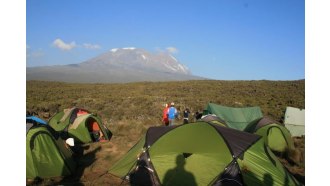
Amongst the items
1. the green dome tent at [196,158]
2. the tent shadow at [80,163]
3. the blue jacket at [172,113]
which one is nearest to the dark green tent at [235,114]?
the blue jacket at [172,113]

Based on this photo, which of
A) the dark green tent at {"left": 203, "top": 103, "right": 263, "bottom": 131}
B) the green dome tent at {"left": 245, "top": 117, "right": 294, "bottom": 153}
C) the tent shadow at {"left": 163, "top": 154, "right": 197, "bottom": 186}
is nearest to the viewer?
the tent shadow at {"left": 163, "top": 154, "right": 197, "bottom": 186}

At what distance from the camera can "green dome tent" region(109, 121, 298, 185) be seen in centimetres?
723

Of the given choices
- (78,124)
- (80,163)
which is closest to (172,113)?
(78,124)

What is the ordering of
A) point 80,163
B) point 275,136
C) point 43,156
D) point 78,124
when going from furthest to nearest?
point 78,124, point 275,136, point 80,163, point 43,156

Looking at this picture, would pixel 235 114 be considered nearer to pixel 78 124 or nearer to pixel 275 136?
pixel 275 136

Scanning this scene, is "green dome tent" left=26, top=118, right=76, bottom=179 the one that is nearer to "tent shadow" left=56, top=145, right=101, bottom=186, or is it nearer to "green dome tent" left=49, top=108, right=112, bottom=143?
"tent shadow" left=56, top=145, right=101, bottom=186

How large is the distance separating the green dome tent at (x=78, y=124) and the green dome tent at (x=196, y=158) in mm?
5414

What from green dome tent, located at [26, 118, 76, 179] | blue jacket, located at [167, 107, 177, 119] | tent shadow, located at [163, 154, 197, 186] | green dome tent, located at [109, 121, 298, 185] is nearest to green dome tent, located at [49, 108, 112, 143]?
blue jacket, located at [167, 107, 177, 119]

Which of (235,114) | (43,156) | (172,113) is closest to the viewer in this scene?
(43,156)

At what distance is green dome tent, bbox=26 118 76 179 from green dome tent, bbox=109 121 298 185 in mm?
1823

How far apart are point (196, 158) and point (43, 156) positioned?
13.6 ft

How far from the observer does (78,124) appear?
13.6 meters
